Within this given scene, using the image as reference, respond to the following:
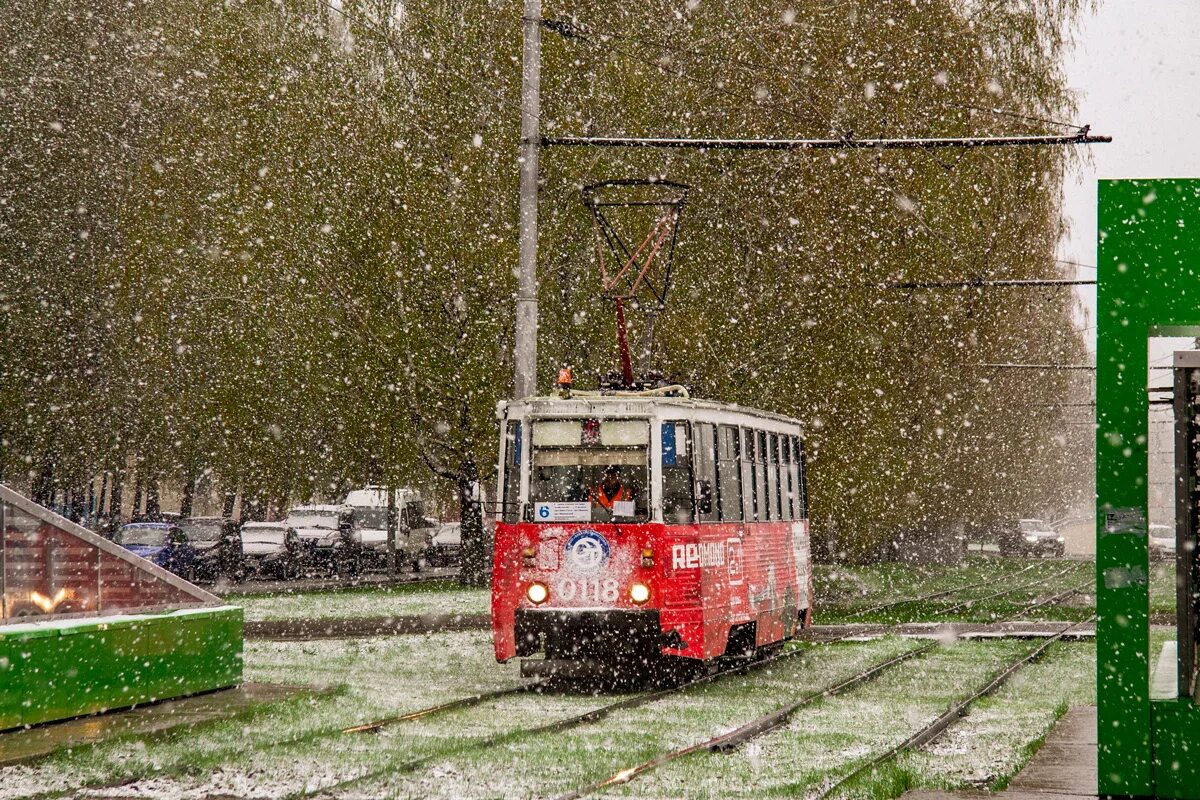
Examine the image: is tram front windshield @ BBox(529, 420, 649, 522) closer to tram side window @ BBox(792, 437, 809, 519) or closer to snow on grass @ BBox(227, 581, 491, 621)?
tram side window @ BBox(792, 437, 809, 519)

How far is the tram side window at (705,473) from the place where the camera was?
1731 centimetres

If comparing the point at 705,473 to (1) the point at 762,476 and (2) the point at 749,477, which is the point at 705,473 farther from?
(1) the point at 762,476

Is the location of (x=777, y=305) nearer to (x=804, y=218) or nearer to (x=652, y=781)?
(x=804, y=218)

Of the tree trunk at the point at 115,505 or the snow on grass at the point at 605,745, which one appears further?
the tree trunk at the point at 115,505

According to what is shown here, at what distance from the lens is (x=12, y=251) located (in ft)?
123

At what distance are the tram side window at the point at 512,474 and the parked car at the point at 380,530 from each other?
31.8m

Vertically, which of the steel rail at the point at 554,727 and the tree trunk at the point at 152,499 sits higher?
the tree trunk at the point at 152,499

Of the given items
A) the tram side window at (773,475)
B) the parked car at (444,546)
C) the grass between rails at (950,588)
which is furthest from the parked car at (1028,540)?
the tram side window at (773,475)

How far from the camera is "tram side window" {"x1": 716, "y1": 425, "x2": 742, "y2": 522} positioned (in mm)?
18156

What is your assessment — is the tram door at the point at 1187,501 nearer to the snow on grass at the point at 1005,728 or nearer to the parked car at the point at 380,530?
the snow on grass at the point at 1005,728

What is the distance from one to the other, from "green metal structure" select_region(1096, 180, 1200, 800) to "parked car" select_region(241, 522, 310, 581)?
36.5 m

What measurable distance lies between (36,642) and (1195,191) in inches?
344

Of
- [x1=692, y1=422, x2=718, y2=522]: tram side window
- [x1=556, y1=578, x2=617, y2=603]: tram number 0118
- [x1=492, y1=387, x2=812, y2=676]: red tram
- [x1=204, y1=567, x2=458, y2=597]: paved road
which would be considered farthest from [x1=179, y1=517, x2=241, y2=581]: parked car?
[x1=556, y1=578, x2=617, y2=603]: tram number 0118

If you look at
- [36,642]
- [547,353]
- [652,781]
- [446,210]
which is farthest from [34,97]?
[652,781]
